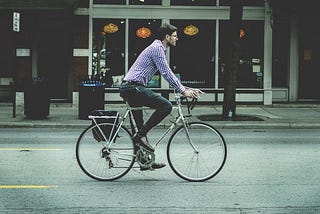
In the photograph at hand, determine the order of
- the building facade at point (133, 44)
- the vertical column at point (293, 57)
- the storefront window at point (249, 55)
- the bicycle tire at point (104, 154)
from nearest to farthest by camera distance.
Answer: the bicycle tire at point (104, 154) → the building facade at point (133, 44) → the storefront window at point (249, 55) → the vertical column at point (293, 57)

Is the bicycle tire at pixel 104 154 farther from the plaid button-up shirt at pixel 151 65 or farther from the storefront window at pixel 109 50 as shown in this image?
the storefront window at pixel 109 50

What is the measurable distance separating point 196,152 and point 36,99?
982 cm

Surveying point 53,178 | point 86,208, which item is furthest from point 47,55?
point 86,208

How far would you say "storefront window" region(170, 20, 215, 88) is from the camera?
74.1 feet

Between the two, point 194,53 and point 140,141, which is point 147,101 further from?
point 194,53

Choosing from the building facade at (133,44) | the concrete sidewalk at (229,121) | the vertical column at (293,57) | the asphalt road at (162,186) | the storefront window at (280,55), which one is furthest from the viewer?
the storefront window at (280,55)

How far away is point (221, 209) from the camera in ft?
23.4

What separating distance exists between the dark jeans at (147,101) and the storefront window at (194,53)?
1401 centimetres

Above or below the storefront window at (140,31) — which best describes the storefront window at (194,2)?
above

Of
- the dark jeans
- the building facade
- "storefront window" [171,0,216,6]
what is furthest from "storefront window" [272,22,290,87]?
the dark jeans

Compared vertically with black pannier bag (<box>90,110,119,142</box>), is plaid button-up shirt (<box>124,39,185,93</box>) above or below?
above

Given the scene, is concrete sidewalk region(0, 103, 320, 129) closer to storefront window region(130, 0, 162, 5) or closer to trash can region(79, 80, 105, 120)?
trash can region(79, 80, 105, 120)

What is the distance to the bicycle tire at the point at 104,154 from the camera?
8633 millimetres

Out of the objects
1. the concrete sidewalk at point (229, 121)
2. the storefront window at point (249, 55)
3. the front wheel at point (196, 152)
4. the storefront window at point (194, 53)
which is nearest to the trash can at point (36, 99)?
the concrete sidewalk at point (229, 121)
